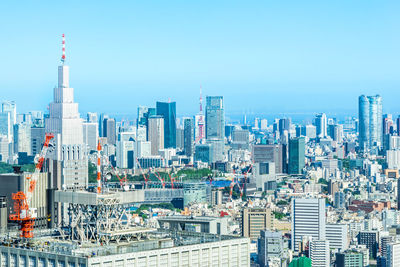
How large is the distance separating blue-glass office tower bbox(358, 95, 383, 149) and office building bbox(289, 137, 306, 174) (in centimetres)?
3884

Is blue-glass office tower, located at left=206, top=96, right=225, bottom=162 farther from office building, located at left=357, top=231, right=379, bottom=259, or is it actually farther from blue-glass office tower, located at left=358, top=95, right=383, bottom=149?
office building, located at left=357, top=231, right=379, bottom=259

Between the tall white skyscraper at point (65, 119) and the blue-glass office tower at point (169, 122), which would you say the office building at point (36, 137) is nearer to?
the tall white skyscraper at point (65, 119)

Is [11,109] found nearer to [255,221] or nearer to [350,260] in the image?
[255,221]

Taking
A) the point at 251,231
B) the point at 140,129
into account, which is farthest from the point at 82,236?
the point at 140,129

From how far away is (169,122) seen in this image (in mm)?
149750

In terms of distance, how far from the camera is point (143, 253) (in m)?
18.3

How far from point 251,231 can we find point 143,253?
1688 inches

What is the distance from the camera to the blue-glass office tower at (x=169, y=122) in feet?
A: 488

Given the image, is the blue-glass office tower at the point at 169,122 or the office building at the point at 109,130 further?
the office building at the point at 109,130

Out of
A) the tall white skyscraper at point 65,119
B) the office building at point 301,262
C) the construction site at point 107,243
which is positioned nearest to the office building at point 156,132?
the tall white skyscraper at point 65,119

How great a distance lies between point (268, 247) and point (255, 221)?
9983mm

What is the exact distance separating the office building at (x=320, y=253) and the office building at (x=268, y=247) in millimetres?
1811

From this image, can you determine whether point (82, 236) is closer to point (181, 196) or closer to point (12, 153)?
point (181, 196)

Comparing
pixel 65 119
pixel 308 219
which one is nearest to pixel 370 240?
pixel 308 219
